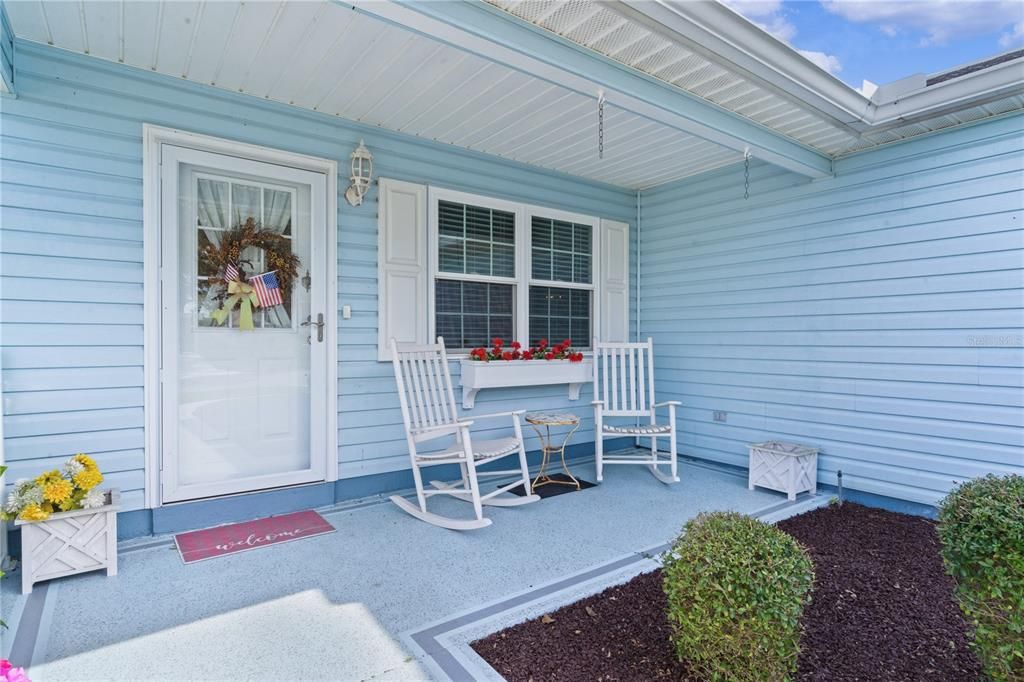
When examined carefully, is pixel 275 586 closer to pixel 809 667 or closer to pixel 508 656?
pixel 508 656

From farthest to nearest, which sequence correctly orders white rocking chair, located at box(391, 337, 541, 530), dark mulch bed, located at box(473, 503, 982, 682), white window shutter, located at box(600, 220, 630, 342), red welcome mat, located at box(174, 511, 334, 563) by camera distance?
white window shutter, located at box(600, 220, 630, 342)
white rocking chair, located at box(391, 337, 541, 530)
red welcome mat, located at box(174, 511, 334, 563)
dark mulch bed, located at box(473, 503, 982, 682)

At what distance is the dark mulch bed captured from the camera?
1908mm

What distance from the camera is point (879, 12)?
12.2 feet

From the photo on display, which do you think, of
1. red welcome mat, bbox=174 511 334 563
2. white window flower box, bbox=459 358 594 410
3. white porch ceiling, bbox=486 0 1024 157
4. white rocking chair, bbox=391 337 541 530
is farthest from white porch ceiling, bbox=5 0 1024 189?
red welcome mat, bbox=174 511 334 563

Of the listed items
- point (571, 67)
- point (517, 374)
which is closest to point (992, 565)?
point (571, 67)

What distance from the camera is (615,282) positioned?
5.45 m

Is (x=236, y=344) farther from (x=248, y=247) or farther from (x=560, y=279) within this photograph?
(x=560, y=279)

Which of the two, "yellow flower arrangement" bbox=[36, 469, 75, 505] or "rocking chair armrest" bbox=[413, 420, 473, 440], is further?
"rocking chair armrest" bbox=[413, 420, 473, 440]

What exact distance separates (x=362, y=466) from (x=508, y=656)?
2.15m

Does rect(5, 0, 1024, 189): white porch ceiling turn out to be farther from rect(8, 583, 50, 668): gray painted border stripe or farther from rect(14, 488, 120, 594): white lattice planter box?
rect(8, 583, 50, 668): gray painted border stripe

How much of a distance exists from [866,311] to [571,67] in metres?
2.84

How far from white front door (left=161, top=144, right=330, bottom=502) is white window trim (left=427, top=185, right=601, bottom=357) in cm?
82

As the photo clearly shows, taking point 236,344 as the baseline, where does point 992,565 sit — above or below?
→ below

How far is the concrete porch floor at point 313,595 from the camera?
1.97 meters
